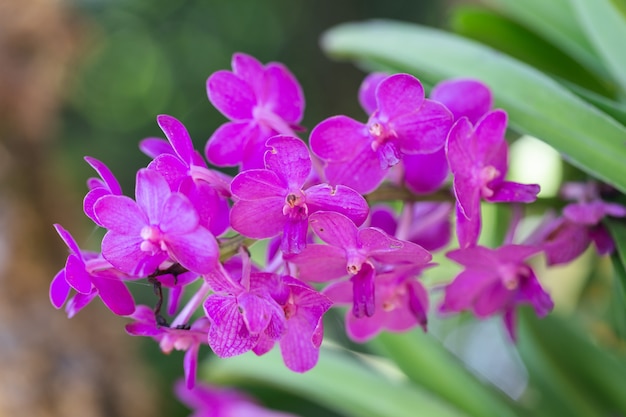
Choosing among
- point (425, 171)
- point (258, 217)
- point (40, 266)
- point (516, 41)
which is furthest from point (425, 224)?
point (40, 266)

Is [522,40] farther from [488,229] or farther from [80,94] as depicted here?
[80,94]

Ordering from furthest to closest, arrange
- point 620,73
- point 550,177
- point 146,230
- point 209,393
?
point 550,177, point 209,393, point 620,73, point 146,230

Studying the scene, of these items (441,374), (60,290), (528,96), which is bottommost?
(60,290)

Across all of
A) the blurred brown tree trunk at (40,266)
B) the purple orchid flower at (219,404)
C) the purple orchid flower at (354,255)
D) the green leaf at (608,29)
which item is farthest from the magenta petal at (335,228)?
the blurred brown tree trunk at (40,266)

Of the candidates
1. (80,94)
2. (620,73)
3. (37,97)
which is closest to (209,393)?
(620,73)

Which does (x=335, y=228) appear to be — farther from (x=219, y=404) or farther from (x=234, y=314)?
(x=219, y=404)

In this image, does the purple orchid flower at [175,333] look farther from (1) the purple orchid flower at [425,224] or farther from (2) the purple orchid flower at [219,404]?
(2) the purple orchid flower at [219,404]
